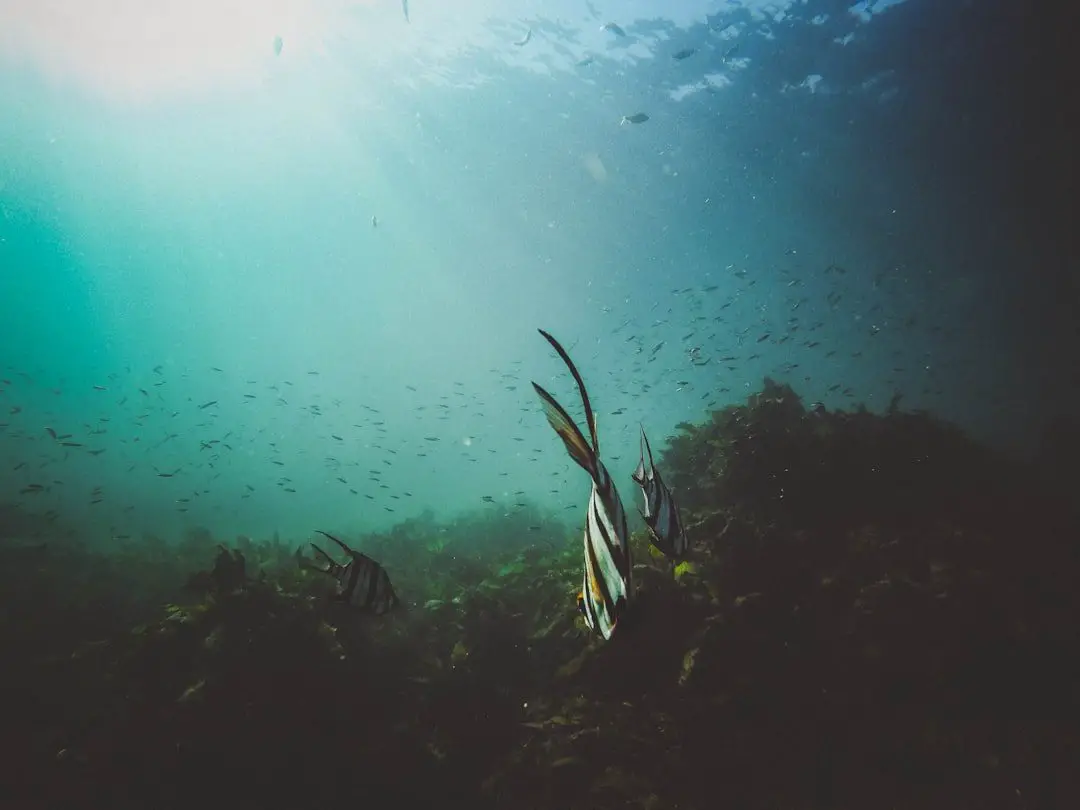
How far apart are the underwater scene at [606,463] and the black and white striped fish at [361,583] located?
0.10 ft

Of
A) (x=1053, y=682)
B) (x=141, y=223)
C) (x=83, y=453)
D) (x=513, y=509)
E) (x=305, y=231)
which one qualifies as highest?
(x=141, y=223)

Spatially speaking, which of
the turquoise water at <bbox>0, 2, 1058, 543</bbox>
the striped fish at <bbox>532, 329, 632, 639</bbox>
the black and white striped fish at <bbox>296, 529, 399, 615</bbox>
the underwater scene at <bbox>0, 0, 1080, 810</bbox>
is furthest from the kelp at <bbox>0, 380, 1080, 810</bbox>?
the turquoise water at <bbox>0, 2, 1058, 543</bbox>

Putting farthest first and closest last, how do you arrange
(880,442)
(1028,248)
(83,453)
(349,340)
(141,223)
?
(349,340) < (141,223) < (83,453) < (1028,248) < (880,442)

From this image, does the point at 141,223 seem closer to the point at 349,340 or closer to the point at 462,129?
the point at 349,340

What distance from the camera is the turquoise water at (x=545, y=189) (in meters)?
19.9

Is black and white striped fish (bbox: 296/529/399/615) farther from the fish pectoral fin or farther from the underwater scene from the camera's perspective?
the fish pectoral fin

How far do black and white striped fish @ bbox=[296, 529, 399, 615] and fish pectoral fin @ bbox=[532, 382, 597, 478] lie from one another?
293cm

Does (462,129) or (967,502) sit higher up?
(462,129)

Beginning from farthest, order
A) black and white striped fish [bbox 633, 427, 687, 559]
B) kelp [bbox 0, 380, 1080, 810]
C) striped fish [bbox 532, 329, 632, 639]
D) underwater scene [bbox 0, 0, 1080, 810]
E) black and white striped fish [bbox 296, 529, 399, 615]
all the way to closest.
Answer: underwater scene [bbox 0, 0, 1080, 810], kelp [bbox 0, 380, 1080, 810], black and white striped fish [bbox 296, 529, 399, 615], black and white striped fish [bbox 633, 427, 687, 559], striped fish [bbox 532, 329, 632, 639]

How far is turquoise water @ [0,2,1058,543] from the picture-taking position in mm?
19922

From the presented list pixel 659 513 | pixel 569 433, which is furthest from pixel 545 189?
pixel 569 433

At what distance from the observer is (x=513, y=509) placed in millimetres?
18719

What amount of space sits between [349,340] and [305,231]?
55.7 m

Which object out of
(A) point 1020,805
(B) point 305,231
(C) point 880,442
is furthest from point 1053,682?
(B) point 305,231
